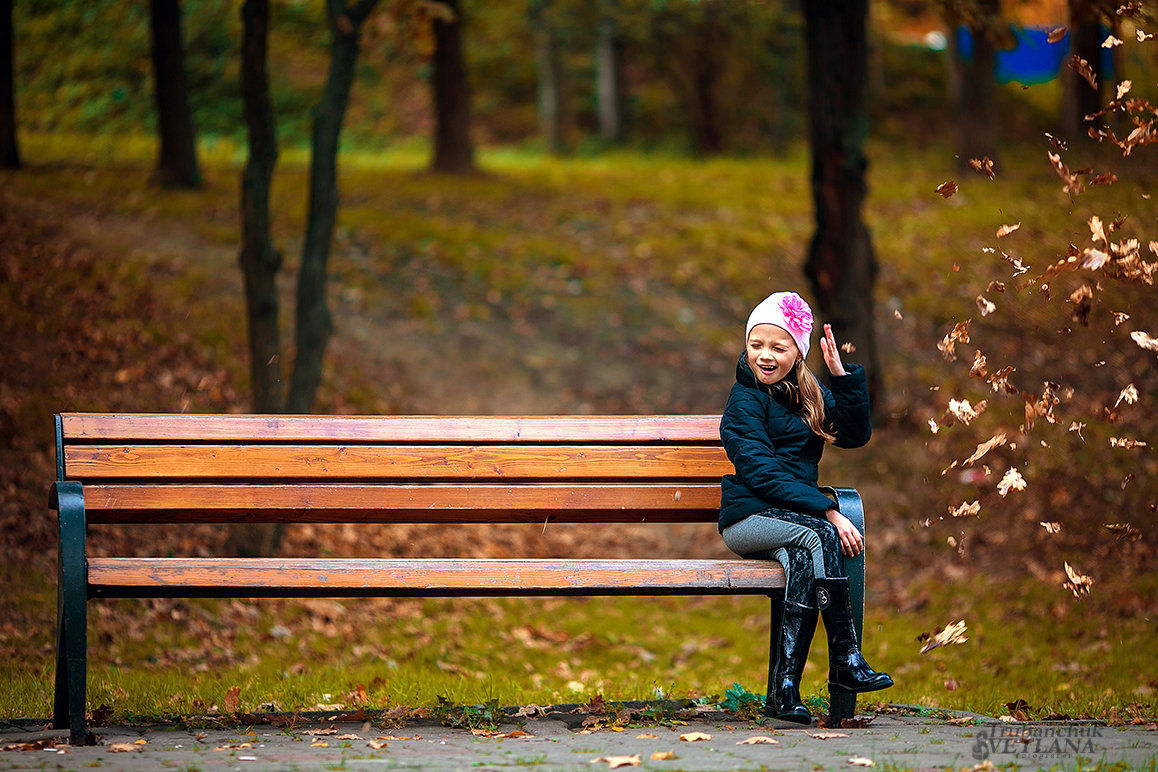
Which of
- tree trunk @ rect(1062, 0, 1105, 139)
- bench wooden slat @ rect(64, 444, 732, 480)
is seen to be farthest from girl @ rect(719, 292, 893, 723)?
tree trunk @ rect(1062, 0, 1105, 139)

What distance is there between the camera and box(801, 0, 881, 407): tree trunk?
368 inches

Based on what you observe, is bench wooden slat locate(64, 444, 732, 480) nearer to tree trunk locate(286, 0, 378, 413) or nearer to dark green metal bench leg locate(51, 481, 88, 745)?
dark green metal bench leg locate(51, 481, 88, 745)

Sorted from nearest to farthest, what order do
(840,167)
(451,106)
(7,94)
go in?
(840,167) < (7,94) < (451,106)

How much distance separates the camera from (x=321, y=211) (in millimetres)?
7566

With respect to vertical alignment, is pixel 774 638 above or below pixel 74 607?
below

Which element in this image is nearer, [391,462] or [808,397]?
[808,397]

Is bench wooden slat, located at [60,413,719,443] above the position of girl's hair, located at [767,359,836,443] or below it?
below

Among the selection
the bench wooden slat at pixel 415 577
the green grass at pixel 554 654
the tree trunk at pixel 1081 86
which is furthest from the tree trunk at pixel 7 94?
the tree trunk at pixel 1081 86

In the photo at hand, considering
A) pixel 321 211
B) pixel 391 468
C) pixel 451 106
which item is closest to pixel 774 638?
pixel 391 468

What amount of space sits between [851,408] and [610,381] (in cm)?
683

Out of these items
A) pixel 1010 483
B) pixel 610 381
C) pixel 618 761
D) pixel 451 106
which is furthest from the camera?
pixel 451 106

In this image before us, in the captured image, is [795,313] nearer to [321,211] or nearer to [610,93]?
[321,211]

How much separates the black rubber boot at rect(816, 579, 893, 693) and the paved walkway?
0.18 m

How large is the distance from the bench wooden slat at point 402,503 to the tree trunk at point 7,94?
34.0 ft
